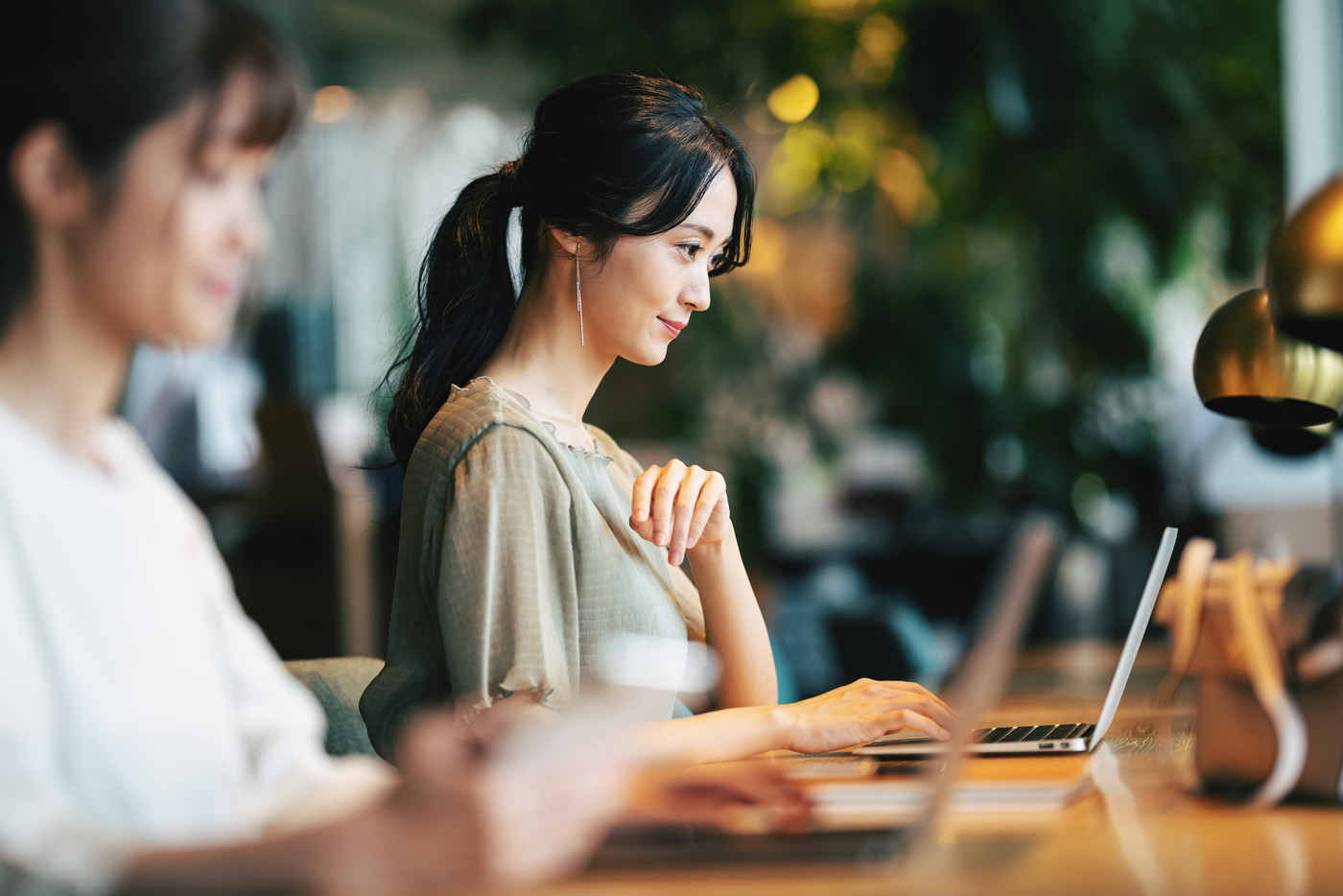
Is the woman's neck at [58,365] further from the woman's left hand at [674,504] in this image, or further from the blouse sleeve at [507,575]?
the woman's left hand at [674,504]

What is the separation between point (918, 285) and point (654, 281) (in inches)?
79.3

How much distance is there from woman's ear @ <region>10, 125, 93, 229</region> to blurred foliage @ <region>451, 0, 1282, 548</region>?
1.96m

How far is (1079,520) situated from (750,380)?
41.5 inches

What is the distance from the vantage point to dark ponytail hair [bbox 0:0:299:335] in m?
0.65

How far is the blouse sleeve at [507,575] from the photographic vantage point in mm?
1015

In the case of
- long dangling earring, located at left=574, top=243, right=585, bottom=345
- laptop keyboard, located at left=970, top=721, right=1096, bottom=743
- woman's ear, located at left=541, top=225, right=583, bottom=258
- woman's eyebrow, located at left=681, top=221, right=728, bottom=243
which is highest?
woman's eyebrow, located at left=681, top=221, right=728, bottom=243

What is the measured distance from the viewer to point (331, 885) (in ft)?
1.87

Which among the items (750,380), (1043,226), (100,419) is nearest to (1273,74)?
(1043,226)

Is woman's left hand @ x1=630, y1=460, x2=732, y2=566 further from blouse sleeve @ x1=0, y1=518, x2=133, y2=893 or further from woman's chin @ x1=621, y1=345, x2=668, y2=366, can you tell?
blouse sleeve @ x1=0, y1=518, x2=133, y2=893

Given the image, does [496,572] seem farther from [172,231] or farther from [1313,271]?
[1313,271]

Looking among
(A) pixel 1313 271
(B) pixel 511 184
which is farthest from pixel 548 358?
(A) pixel 1313 271

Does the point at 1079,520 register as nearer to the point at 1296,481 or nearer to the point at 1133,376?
the point at 1133,376

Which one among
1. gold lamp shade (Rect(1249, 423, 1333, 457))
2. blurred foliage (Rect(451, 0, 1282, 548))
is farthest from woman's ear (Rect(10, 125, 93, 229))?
blurred foliage (Rect(451, 0, 1282, 548))

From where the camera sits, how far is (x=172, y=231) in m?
0.67
